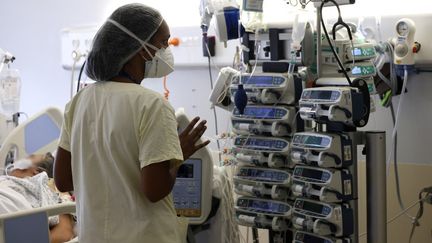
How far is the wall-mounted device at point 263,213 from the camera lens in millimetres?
2498

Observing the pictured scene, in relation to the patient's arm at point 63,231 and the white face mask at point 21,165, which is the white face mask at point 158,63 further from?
the white face mask at point 21,165

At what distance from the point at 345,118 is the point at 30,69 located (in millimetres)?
2734

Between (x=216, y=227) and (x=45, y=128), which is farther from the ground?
(x=45, y=128)

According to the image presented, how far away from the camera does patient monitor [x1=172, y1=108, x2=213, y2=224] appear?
8.02 feet

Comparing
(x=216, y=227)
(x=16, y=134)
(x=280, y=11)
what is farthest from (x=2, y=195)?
(x=280, y=11)

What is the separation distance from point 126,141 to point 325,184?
0.80 metres

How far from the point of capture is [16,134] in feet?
10.6

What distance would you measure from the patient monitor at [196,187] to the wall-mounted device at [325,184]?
0.35 meters

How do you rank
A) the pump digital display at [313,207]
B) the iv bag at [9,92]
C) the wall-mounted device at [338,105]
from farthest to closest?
1. the iv bag at [9,92]
2. the pump digital display at [313,207]
3. the wall-mounted device at [338,105]

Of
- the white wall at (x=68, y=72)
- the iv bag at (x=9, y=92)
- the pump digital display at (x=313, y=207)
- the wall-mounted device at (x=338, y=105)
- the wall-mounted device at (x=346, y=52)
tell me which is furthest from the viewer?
the iv bag at (x=9, y=92)

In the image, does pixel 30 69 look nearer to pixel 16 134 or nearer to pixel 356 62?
pixel 16 134

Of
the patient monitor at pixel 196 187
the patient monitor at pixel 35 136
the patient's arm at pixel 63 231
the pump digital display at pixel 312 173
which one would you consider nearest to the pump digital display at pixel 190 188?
the patient monitor at pixel 196 187

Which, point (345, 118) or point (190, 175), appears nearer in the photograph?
point (345, 118)

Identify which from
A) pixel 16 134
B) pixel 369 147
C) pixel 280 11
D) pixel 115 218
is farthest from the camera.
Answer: pixel 16 134
